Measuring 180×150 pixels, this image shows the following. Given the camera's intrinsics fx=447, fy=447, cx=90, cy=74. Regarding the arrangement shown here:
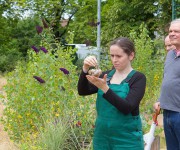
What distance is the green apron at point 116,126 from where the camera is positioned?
9.13ft

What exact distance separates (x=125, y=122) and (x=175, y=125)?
0.80 meters

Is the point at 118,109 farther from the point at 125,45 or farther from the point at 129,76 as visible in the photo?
the point at 125,45

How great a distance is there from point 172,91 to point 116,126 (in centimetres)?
81

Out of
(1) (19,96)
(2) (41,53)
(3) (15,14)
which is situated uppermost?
(3) (15,14)

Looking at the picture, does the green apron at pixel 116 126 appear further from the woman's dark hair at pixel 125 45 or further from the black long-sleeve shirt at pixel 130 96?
the woman's dark hair at pixel 125 45

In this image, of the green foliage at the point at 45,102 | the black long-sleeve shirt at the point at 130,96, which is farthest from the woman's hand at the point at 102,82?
the green foliage at the point at 45,102

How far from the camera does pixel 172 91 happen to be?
11.2 feet

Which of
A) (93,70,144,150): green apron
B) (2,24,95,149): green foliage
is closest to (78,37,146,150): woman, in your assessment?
(93,70,144,150): green apron

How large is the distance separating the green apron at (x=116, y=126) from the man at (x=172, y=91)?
66 cm

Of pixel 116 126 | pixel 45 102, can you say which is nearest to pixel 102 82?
pixel 116 126

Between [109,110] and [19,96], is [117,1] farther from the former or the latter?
[109,110]

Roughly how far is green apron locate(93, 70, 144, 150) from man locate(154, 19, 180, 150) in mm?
658

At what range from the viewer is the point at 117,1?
2055cm

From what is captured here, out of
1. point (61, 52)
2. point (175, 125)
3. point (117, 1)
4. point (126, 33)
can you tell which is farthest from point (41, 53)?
point (117, 1)
